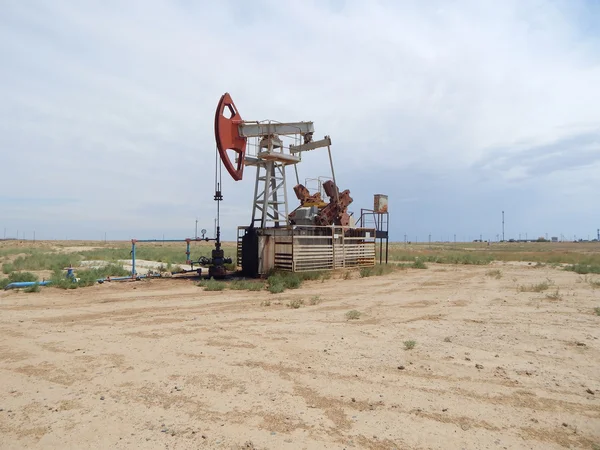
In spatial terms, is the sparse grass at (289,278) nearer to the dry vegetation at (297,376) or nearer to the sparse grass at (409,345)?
the dry vegetation at (297,376)

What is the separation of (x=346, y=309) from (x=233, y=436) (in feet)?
19.9

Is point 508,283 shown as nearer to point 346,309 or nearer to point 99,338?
point 346,309

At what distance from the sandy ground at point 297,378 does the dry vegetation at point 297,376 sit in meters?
0.02

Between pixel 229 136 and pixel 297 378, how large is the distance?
1220cm

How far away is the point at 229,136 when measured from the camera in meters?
15.6

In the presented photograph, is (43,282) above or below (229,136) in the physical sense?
below

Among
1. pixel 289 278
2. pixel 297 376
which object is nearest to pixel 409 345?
pixel 297 376

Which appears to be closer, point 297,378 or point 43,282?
point 297,378

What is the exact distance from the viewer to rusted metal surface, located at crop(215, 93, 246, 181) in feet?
48.6

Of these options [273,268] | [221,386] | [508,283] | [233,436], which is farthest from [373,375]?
[508,283]

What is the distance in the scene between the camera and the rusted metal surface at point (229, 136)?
1480 cm

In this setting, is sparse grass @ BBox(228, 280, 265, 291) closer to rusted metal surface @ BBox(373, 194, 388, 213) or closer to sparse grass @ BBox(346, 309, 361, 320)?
sparse grass @ BBox(346, 309, 361, 320)

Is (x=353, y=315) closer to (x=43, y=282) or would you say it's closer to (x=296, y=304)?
(x=296, y=304)

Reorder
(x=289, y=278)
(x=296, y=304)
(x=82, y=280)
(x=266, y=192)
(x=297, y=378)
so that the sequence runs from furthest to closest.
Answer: (x=266, y=192) < (x=289, y=278) < (x=82, y=280) < (x=296, y=304) < (x=297, y=378)
